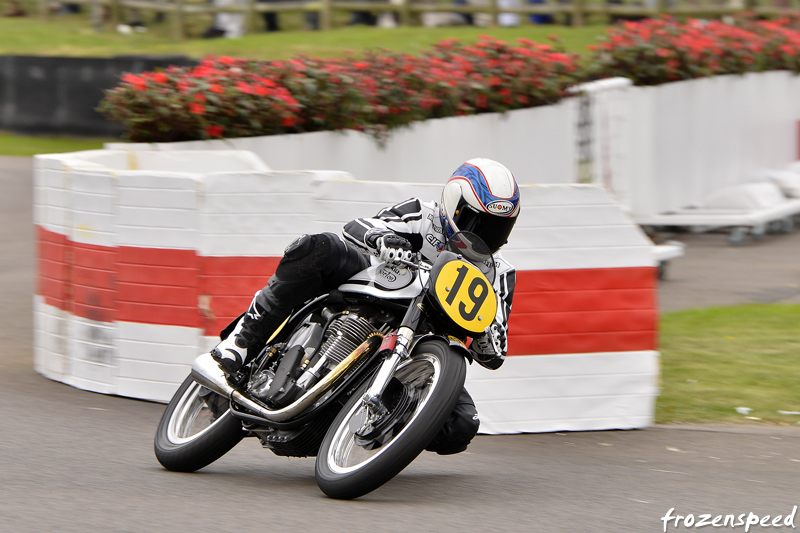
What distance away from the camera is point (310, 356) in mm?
4898

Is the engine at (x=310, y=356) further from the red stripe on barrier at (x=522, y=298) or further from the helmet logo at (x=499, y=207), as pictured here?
the red stripe on barrier at (x=522, y=298)

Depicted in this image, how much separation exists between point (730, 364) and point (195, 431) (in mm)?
4045

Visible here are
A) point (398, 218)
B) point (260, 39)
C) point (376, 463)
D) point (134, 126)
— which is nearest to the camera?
point (376, 463)

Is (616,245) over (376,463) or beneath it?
over

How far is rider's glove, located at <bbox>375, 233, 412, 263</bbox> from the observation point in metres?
4.71

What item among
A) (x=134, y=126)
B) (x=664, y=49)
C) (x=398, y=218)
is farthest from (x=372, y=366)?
(x=664, y=49)

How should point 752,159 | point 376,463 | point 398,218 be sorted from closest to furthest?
point 376,463 → point 398,218 → point 752,159

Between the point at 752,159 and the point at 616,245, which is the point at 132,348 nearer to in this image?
the point at 616,245

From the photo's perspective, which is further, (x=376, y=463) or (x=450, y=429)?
(x=450, y=429)

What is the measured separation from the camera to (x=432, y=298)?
4539 mm

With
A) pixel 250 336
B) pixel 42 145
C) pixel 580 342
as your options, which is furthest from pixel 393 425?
pixel 42 145

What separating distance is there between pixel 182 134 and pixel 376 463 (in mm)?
4936

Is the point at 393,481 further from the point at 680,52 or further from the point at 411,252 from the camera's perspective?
the point at 680,52

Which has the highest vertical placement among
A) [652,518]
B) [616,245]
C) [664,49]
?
[664,49]
